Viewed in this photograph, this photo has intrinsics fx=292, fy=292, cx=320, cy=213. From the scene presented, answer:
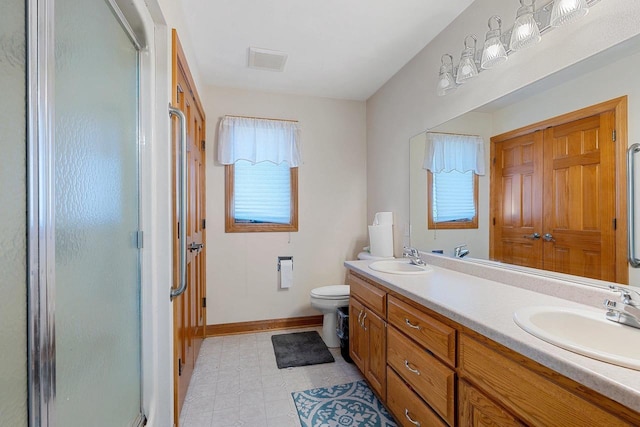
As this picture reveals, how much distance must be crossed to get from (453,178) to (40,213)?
2.07 metres

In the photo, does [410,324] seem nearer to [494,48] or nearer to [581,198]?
[581,198]

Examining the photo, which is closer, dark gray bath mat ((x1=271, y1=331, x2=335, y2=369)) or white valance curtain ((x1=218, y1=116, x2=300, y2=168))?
dark gray bath mat ((x1=271, y1=331, x2=335, y2=369))

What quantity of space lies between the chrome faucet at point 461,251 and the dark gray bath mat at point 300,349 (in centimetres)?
129

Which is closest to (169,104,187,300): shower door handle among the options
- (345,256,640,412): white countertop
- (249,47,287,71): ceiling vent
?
(345,256,640,412): white countertop

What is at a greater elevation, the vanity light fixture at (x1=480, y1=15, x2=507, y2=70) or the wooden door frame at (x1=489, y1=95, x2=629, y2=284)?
the vanity light fixture at (x1=480, y1=15, x2=507, y2=70)

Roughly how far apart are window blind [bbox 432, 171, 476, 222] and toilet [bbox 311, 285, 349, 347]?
1.05 meters

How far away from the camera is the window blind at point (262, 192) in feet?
9.70

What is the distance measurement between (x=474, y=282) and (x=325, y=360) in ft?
4.52

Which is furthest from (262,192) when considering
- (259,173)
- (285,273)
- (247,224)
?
(285,273)

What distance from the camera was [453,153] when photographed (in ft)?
6.58

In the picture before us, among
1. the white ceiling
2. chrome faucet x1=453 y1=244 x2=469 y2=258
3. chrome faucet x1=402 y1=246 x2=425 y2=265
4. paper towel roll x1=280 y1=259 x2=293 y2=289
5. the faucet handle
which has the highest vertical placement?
the white ceiling

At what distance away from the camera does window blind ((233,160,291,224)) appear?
2.96 metres

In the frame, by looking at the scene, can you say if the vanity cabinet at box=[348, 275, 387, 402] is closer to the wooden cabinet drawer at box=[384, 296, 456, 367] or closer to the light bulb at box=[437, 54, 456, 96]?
the wooden cabinet drawer at box=[384, 296, 456, 367]

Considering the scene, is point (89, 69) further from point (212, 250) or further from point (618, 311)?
point (212, 250)
